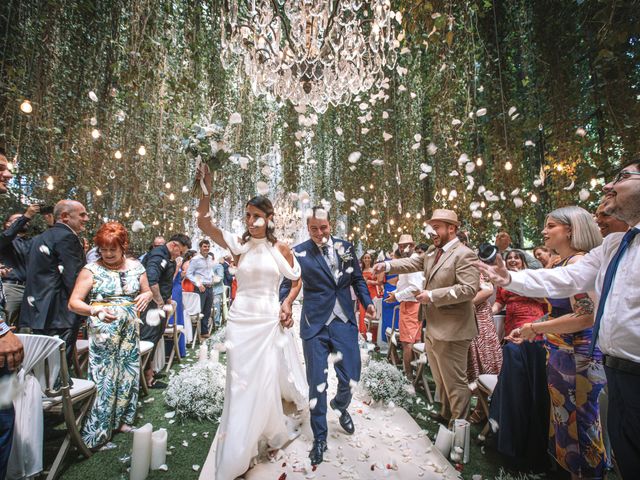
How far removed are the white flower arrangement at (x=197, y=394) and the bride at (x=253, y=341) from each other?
51cm

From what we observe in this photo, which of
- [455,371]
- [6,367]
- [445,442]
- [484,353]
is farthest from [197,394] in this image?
[484,353]

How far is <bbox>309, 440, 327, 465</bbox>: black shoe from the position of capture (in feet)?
7.59

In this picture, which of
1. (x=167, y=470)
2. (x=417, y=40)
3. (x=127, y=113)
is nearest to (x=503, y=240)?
(x=417, y=40)

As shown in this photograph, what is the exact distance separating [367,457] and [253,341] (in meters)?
1.21

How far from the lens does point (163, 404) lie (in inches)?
132

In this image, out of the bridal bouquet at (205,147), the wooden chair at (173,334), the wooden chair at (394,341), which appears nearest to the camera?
the bridal bouquet at (205,147)

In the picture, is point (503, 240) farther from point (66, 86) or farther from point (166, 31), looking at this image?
point (66, 86)

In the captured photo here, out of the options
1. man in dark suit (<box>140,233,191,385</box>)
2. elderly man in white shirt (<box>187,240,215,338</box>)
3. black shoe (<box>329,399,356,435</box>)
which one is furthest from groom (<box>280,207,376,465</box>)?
elderly man in white shirt (<box>187,240,215,338</box>)

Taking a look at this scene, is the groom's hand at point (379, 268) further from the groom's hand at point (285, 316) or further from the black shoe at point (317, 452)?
the black shoe at point (317, 452)

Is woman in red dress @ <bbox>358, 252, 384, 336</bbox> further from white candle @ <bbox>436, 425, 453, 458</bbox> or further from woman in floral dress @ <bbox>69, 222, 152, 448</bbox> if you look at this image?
woman in floral dress @ <bbox>69, 222, 152, 448</bbox>

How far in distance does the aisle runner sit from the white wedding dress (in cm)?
15

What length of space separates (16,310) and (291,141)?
418 cm

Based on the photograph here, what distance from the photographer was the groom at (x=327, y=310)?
2688mm

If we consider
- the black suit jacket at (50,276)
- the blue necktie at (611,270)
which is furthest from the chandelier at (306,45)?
the blue necktie at (611,270)
